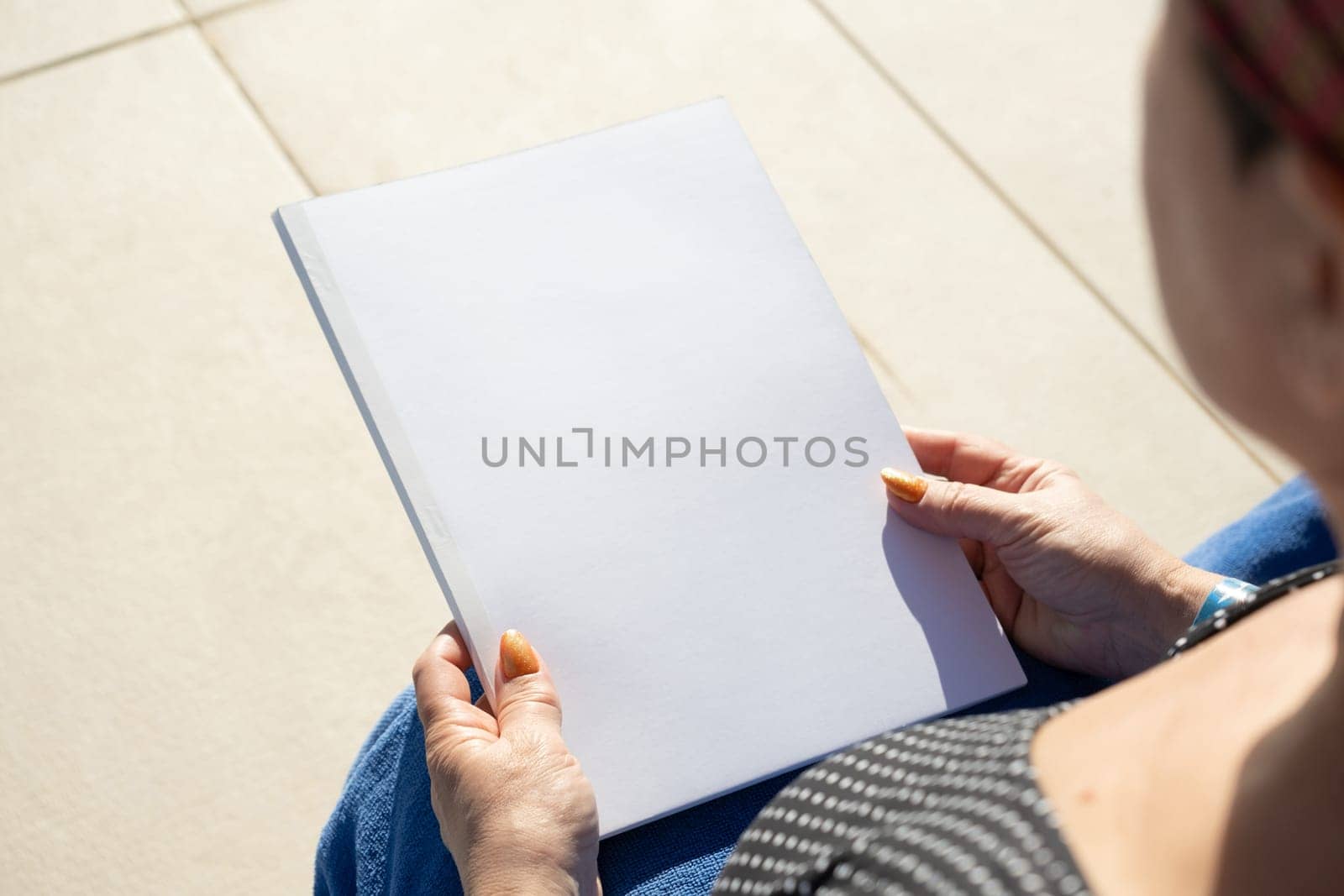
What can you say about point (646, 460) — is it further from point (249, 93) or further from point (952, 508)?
point (249, 93)

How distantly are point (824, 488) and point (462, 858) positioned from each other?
330 mm

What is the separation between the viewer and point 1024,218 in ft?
5.19

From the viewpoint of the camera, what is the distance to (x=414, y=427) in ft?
2.47

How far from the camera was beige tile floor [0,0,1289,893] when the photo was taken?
120cm

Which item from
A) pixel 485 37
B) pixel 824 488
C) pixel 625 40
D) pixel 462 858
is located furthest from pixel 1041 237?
pixel 462 858

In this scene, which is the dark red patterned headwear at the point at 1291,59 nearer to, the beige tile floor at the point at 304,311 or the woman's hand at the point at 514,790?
the woman's hand at the point at 514,790

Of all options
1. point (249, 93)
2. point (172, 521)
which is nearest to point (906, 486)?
point (172, 521)

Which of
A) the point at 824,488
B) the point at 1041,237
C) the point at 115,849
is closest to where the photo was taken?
the point at 824,488

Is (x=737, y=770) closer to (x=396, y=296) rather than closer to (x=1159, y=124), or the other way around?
(x=396, y=296)

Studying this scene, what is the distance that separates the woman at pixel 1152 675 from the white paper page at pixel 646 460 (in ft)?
0.15

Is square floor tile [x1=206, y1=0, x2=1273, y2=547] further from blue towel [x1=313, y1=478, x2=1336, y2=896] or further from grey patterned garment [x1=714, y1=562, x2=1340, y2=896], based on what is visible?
grey patterned garment [x1=714, y1=562, x2=1340, y2=896]

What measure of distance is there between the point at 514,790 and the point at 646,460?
0.23 meters

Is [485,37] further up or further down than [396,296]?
further up

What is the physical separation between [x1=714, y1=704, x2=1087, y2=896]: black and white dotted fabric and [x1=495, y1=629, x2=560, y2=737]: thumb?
0.15 meters
